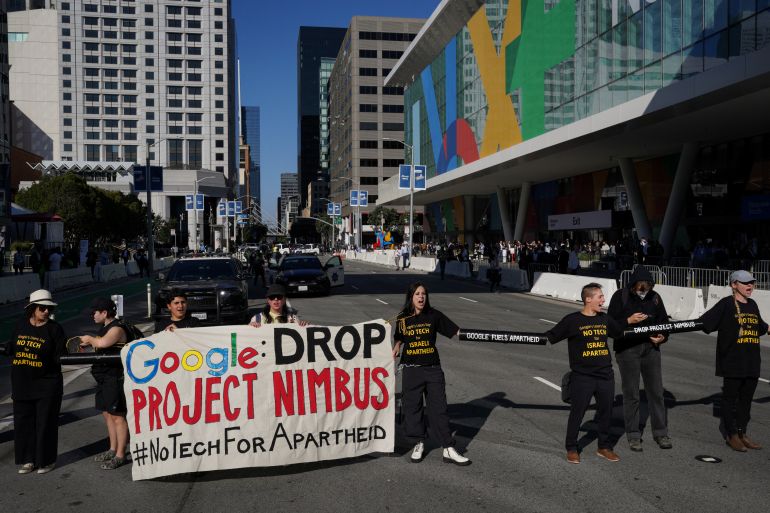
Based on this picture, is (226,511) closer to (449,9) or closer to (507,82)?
(507,82)

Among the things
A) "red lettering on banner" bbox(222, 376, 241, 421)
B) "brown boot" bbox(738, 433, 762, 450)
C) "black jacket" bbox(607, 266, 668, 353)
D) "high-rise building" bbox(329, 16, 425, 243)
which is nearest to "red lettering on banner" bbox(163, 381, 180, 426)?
"red lettering on banner" bbox(222, 376, 241, 421)

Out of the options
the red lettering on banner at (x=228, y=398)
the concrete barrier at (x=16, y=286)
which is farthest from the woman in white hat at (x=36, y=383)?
the concrete barrier at (x=16, y=286)

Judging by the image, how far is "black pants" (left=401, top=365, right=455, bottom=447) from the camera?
676 cm

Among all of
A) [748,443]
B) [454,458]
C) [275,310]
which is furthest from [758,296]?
[275,310]

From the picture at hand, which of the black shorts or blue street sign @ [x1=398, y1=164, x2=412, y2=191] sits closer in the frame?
the black shorts

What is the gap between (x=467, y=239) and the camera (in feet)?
242

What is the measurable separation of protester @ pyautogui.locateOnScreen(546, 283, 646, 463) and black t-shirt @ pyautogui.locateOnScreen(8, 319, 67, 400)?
187 inches

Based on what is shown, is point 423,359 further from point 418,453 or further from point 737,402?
point 737,402

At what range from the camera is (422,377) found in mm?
6781

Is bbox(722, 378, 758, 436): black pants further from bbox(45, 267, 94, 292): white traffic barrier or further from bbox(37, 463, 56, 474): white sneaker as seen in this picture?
bbox(45, 267, 94, 292): white traffic barrier

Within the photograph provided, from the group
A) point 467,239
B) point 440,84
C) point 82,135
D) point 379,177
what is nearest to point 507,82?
point 440,84

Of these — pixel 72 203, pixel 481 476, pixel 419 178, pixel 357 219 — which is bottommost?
pixel 481 476

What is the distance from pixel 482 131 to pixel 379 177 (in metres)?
70.5

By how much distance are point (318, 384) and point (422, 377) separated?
1013 millimetres
